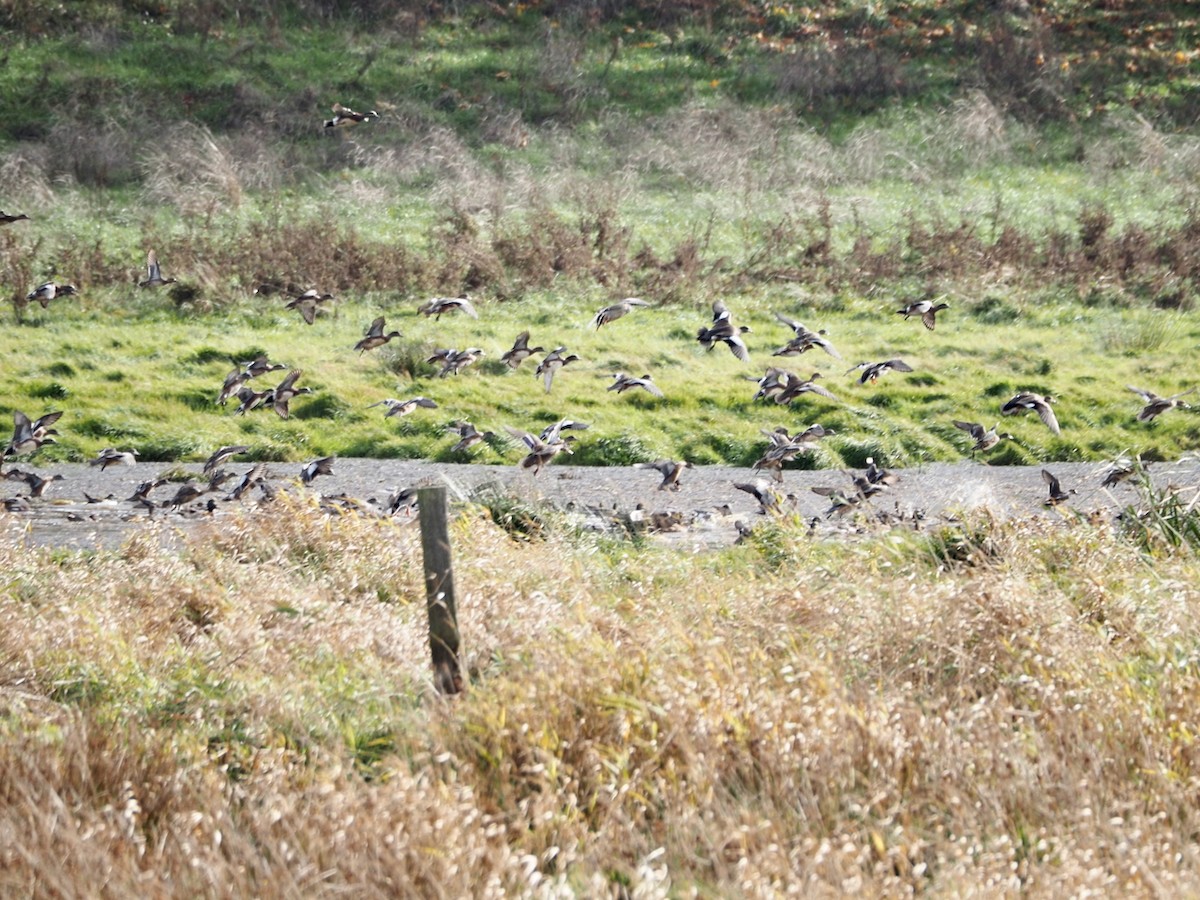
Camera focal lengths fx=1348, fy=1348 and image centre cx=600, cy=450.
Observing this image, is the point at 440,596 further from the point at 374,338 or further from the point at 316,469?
the point at 374,338

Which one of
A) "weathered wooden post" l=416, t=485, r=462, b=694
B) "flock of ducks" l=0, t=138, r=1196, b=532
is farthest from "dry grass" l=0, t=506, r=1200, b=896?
"flock of ducks" l=0, t=138, r=1196, b=532

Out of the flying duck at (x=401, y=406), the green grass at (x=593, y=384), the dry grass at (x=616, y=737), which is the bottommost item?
the green grass at (x=593, y=384)

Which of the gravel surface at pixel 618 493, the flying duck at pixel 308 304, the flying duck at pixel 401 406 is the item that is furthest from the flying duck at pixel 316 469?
the flying duck at pixel 308 304

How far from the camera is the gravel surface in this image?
29.2 feet

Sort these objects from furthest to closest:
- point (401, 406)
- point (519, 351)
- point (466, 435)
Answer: point (401, 406), point (519, 351), point (466, 435)

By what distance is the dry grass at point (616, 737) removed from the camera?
163 inches

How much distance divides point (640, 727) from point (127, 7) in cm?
2702

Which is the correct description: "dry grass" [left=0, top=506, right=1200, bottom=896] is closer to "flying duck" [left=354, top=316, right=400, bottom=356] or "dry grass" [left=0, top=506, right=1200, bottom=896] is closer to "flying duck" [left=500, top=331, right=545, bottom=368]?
"flying duck" [left=500, top=331, right=545, bottom=368]

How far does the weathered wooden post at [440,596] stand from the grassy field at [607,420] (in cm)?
18

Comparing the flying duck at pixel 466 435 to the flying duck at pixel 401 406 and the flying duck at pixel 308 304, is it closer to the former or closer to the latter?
the flying duck at pixel 401 406

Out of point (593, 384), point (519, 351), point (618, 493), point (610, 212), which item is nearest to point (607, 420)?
point (593, 384)

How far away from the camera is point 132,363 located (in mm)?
13750

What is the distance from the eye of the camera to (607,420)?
12.7 m

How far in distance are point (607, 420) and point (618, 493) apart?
7.29 ft
